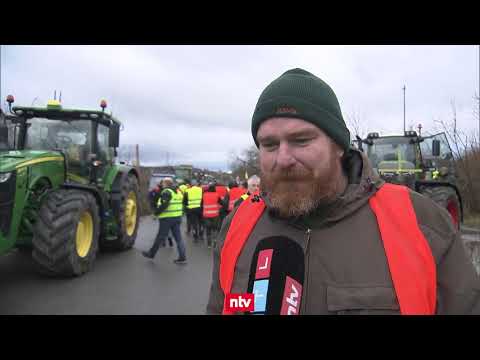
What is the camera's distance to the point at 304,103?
149cm

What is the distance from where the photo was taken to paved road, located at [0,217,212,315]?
4391 mm

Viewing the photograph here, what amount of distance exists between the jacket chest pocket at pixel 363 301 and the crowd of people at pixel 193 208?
510 cm

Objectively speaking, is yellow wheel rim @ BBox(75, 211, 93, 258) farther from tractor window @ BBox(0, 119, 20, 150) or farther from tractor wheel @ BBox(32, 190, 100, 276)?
tractor window @ BBox(0, 119, 20, 150)

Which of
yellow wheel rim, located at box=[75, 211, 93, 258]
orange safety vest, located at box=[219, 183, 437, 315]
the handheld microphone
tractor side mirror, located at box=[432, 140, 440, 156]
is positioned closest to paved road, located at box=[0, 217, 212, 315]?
yellow wheel rim, located at box=[75, 211, 93, 258]

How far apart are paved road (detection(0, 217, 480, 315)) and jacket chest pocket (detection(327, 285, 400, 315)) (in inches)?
137

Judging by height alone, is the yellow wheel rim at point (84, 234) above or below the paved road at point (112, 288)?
above

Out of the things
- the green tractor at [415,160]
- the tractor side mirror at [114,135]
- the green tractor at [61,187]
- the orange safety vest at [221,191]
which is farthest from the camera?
the orange safety vest at [221,191]

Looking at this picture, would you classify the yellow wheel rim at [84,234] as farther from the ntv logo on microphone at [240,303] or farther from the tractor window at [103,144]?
the ntv logo on microphone at [240,303]

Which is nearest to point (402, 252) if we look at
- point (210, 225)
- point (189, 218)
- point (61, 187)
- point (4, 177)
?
point (4, 177)

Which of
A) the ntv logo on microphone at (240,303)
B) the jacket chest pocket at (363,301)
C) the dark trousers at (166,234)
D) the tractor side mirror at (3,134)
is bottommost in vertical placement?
the dark trousers at (166,234)

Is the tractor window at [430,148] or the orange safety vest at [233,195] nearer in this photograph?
the tractor window at [430,148]

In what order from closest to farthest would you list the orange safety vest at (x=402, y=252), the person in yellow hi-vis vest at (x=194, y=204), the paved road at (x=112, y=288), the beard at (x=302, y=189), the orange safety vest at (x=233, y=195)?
the orange safety vest at (x=402, y=252), the beard at (x=302, y=189), the paved road at (x=112, y=288), the orange safety vest at (x=233, y=195), the person in yellow hi-vis vest at (x=194, y=204)

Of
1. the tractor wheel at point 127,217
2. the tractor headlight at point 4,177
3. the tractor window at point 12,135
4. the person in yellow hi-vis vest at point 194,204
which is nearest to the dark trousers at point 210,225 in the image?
the person in yellow hi-vis vest at point 194,204

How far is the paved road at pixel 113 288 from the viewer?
4.39m
